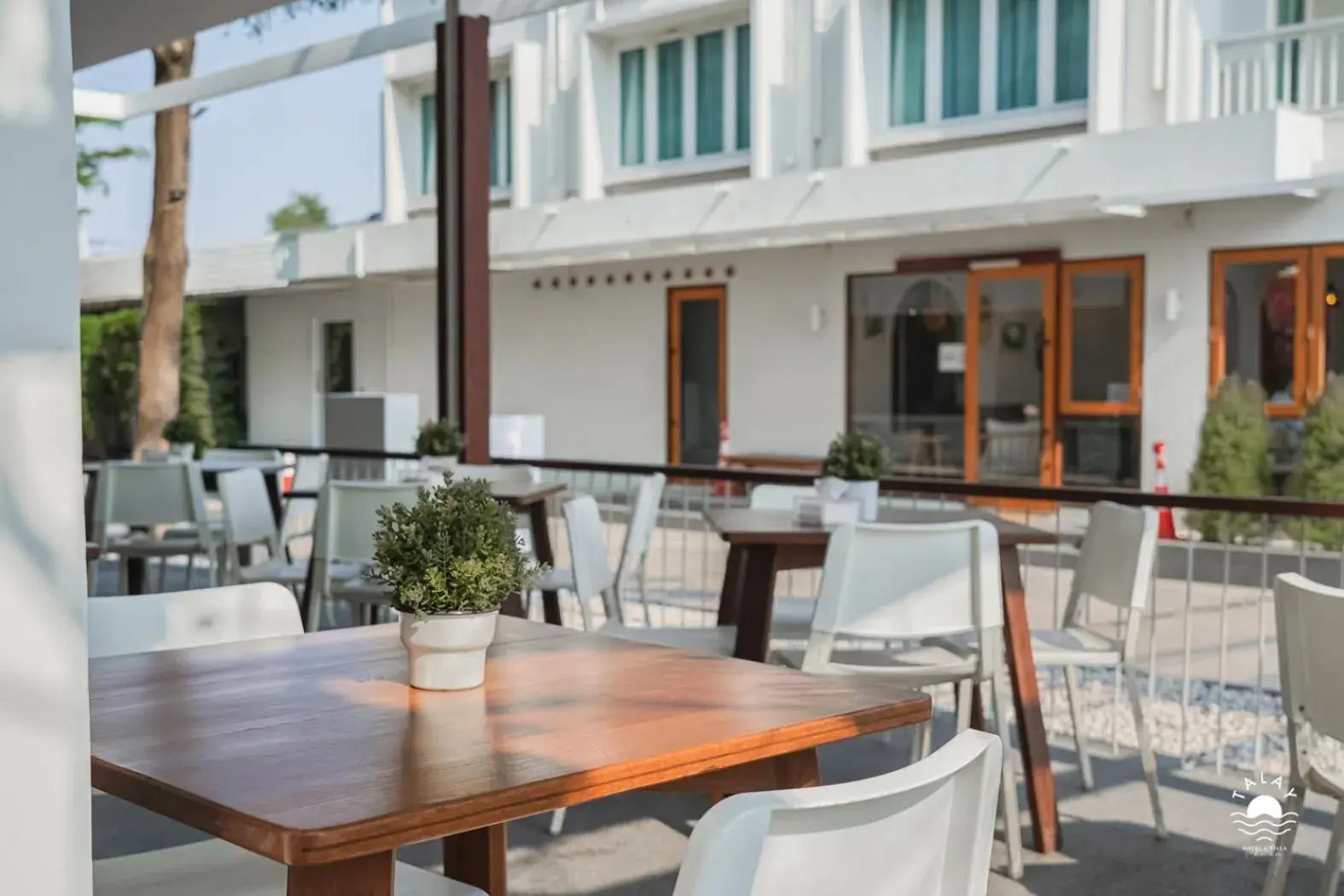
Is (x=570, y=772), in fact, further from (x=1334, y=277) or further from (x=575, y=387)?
(x=575, y=387)

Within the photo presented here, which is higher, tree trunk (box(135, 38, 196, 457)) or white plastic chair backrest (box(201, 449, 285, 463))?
tree trunk (box(135, 38, 196, 457))

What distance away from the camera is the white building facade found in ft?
36.1

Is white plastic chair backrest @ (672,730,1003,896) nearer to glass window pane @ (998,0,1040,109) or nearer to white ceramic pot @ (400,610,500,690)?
white ceramic pot @ (400,610,500,690)

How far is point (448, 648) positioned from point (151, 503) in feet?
17.3

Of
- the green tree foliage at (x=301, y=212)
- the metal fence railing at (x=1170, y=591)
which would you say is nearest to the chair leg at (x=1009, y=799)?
the metal fence railing at (x=1170, y=591)

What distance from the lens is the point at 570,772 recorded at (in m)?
1.56

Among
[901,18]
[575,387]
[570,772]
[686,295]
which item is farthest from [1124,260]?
[570,772]

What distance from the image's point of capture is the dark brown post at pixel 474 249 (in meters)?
6.72

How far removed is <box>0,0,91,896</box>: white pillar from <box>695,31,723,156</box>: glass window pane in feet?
47.7

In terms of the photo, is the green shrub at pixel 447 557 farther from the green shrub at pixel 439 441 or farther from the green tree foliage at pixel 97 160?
the green tree foliage at pixel 97 160

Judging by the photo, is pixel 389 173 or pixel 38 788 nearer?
pixel 38 788

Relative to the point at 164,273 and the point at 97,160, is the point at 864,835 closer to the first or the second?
the point at 164,273

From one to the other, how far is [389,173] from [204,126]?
5276 mm

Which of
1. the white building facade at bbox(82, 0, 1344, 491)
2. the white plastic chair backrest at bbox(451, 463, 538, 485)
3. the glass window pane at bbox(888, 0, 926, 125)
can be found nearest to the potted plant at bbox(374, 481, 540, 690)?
the white plastic chair backrest at bbox(451, 463, 538, 485)
